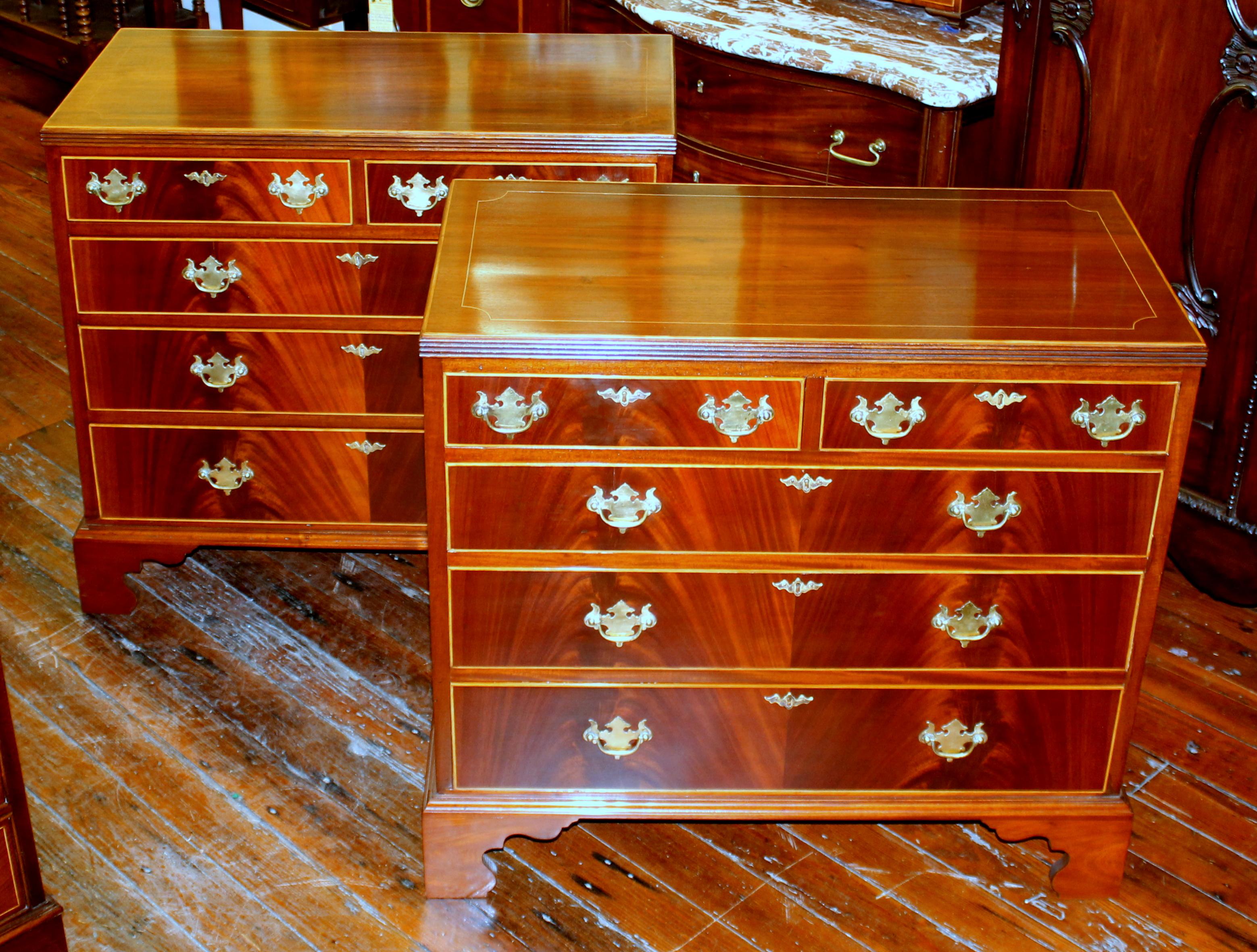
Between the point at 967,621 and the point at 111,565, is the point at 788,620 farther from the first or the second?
the point at 111,565

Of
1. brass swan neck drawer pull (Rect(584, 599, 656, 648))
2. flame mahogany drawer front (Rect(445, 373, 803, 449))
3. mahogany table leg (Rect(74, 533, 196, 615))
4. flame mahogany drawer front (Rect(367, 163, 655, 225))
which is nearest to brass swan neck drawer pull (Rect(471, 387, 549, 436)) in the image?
flame mahogany drawer front (Rect(445, 373, 803, 449))

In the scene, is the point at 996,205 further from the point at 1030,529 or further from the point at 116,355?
the point at 116,355

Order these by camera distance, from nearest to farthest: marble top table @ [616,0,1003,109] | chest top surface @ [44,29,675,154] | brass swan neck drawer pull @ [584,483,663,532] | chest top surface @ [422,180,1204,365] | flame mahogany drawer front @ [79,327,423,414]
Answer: chest top surface @ [422,180,1204,365]
brass swan neck drawer pull @ [584,483,663,532]
chest top surface @ [44,29,675,154]
flame mahogany drawer front @ [79,327,423,414]
marble top table @ [616,0,1003,109]

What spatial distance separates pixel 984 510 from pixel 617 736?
2.22 ft

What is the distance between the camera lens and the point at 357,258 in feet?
9.42

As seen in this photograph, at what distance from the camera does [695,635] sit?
239 centimetres

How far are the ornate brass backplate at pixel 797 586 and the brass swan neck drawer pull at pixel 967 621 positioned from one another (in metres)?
0.19

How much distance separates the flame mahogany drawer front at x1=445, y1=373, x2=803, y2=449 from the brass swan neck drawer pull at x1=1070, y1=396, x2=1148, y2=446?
0.41m

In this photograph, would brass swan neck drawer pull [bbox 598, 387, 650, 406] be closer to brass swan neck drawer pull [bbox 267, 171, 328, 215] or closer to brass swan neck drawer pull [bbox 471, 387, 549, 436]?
brass swan neck drawer pull [bbox 471, 387, 549, 436]

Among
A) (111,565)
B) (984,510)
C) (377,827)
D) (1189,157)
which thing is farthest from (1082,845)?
(111,565)

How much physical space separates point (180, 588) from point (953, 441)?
71.3 inches

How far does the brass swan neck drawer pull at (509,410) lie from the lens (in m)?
2.21

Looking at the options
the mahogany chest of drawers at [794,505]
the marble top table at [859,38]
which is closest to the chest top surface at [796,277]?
the mahogany chest of drawers at [794,505]

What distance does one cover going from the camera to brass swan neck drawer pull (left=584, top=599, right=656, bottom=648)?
2369 mm
